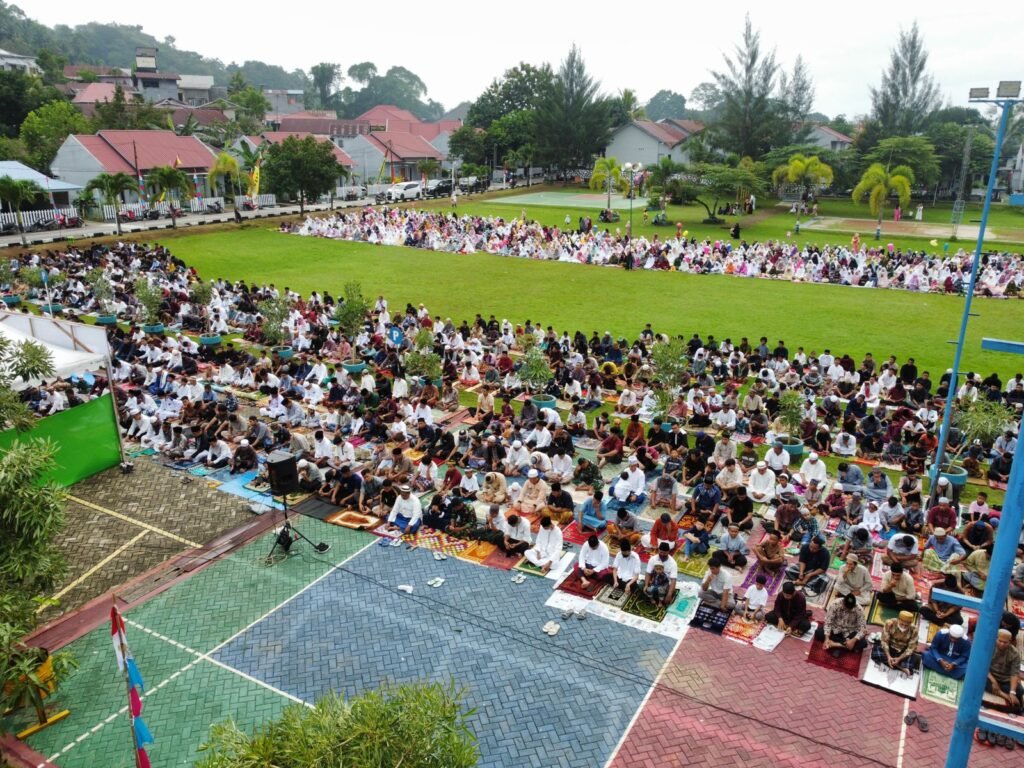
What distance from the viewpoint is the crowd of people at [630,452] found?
28.8 ft

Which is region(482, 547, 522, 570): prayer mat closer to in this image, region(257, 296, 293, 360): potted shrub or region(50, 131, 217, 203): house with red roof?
region(257, 296, 293, 360): potted shrub

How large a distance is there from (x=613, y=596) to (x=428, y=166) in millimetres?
51927

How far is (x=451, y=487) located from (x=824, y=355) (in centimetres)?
909

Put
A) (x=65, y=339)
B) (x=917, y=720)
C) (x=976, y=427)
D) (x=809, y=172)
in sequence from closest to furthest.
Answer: (x=917, y=720)
(x=976, y=427)
(x=65, y=339)
(x=809, y=172)

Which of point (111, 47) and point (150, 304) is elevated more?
point (111, 47)

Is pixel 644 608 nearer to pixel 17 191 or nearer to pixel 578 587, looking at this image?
pixel 578 587

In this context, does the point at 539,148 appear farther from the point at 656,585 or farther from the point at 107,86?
the point at 656,585

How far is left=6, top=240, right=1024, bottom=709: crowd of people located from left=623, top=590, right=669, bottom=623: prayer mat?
0.38 ft

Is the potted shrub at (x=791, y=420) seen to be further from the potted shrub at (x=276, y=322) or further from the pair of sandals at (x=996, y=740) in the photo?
the potted shrub at (x=276, y=322)

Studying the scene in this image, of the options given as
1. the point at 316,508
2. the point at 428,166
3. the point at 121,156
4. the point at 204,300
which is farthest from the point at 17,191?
the point at 428,166

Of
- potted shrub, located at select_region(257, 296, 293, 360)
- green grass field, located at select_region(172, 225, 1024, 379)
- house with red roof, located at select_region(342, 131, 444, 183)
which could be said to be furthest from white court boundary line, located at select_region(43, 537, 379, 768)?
house with red roof, located at select_region(342, 131, 444, 183)

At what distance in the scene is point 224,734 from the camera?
13.9 feet

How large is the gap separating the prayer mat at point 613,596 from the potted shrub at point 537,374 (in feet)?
18.2

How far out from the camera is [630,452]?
12.6m
